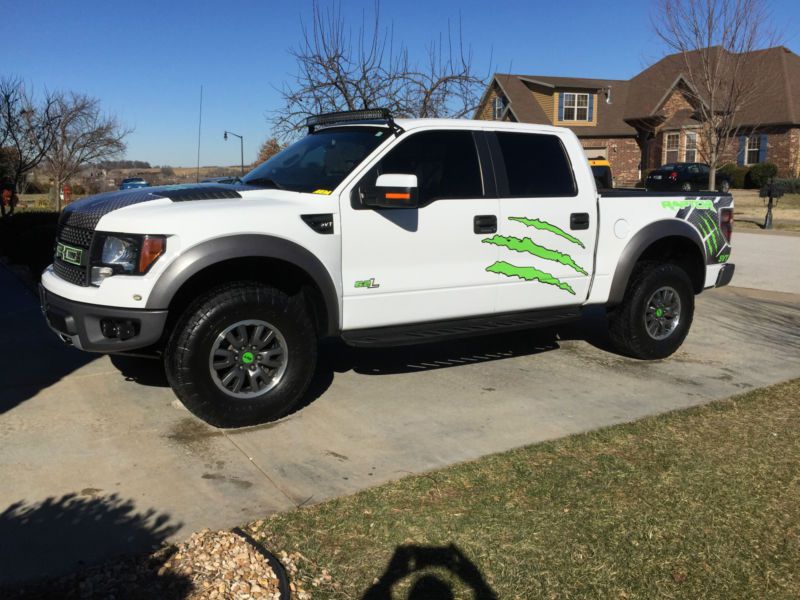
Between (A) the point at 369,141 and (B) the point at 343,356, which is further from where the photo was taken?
(B) the point at 343,356

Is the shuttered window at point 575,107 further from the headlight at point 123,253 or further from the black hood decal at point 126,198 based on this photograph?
the headlight at point 123,253

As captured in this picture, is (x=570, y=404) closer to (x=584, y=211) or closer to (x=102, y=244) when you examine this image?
(x=584, y=211)

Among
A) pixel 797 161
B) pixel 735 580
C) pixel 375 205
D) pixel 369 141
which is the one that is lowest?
pixel 735 580

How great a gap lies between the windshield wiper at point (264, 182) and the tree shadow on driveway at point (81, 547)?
95.0 inches

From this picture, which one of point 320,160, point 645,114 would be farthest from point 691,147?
point 320,160

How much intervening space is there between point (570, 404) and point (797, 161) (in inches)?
1399

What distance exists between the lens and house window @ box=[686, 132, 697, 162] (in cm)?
3654

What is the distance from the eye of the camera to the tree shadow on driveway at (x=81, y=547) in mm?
2838

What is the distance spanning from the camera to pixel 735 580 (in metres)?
3.03

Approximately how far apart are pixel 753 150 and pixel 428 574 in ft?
128

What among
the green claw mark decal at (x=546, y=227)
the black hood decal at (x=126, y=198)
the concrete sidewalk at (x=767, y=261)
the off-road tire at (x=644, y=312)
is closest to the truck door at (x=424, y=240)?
the green claw mark decal at (x=546, y=227)

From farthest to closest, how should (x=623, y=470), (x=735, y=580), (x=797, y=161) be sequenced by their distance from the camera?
(x=797, y=161)
(x=623, y=470)
(x=735, y=580)

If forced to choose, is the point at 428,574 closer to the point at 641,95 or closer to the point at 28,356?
the point at 28,356

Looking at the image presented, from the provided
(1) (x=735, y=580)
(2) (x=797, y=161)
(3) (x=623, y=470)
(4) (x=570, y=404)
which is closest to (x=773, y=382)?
(4) (x=570, y=404)
